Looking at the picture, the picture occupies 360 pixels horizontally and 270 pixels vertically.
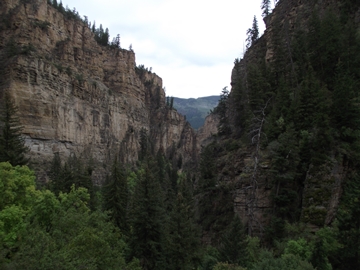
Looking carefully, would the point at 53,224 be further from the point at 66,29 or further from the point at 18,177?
the point at 66,29

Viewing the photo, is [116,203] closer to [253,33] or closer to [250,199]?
[250,199]

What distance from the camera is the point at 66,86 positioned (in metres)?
71.0

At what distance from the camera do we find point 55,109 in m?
65.6

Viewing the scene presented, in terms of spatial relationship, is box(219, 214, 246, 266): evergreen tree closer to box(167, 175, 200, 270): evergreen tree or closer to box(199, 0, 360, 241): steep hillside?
box(199, 0, 360, 241): steep hillside

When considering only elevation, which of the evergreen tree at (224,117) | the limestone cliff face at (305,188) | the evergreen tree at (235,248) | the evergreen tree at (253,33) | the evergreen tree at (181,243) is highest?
the evergreen tree at (253,33)

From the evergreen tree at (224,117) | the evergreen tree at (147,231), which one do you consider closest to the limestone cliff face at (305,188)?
the evergreen tree at (147,231)

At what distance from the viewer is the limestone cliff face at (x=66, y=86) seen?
6019cm

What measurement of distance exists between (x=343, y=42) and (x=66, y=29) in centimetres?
7348

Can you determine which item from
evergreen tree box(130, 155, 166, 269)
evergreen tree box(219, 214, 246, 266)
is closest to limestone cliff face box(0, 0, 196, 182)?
evergreen tree box(130, 155, 166, 269)

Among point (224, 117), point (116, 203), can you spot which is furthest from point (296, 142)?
point (224, 117)

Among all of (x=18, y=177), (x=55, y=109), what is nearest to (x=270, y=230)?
(x=18, y=177)

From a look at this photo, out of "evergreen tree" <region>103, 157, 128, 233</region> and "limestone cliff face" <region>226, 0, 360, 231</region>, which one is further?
"evergreen tree" <region>103, 157, 128, 233</region>

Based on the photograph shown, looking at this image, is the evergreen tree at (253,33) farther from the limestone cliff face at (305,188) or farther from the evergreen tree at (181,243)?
the evergreen tree at (181,243)

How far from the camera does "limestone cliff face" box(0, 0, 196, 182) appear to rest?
60.2 meters
